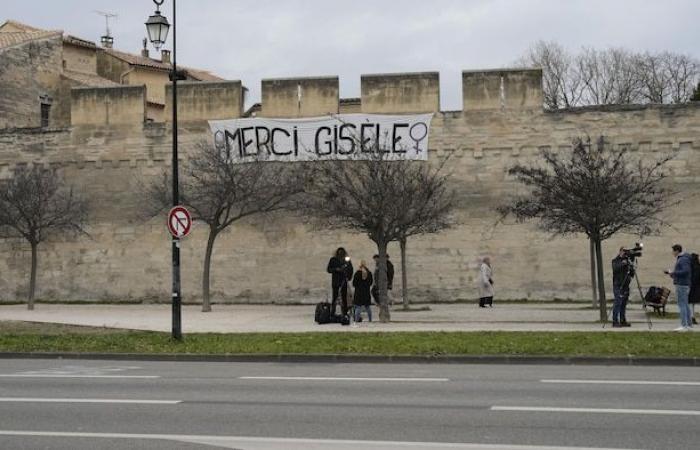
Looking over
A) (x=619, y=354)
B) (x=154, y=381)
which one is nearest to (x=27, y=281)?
(x=154, y=381)

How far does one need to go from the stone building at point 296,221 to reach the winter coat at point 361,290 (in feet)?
23.5

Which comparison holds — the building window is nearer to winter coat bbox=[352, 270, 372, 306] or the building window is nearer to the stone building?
the stone building

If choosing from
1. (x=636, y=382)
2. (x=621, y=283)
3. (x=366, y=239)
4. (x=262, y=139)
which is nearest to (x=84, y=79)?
(x=262, y=139)

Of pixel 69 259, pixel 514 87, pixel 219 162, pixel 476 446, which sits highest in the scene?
pixel 514 87

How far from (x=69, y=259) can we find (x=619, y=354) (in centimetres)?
2141

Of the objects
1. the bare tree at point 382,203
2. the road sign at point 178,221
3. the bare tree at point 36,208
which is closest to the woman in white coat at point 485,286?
the bare tree at point 382,203

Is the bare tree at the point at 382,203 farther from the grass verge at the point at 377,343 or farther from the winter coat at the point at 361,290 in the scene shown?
the grass verge at the point at 377,343

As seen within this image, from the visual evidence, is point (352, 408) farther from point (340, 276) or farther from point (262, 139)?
point (262, 139)

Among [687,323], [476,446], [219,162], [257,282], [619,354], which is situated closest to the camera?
[476,446]

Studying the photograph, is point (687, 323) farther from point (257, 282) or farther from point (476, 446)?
point (257, 282)

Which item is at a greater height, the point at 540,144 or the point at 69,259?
the point at 540,144

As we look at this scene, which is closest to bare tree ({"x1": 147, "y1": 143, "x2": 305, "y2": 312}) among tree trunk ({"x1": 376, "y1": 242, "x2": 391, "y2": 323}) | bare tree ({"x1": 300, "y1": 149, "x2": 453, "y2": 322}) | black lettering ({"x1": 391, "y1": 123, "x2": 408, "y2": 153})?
black lettering ({"x1": 391, "y1": 123, "x2": 408, "y2": 153})

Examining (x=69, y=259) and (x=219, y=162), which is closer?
(x=219, y=162)

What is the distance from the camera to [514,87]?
2841 cm
